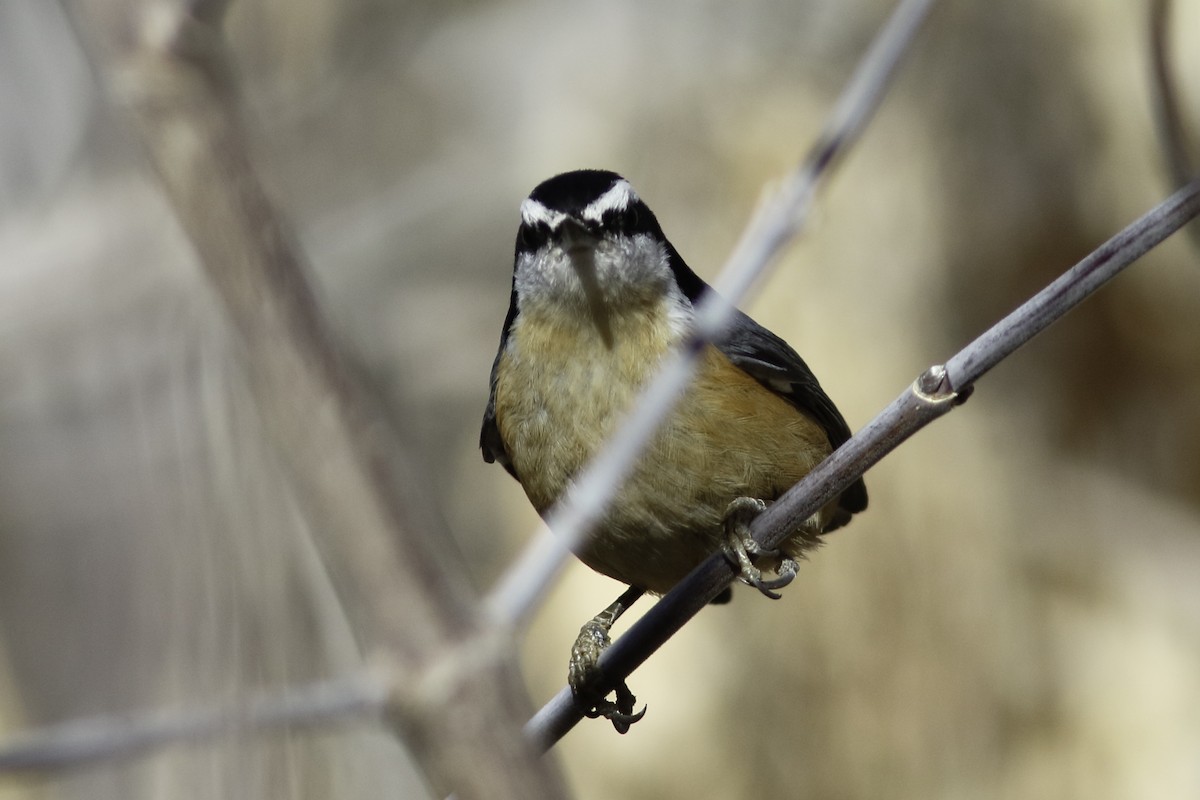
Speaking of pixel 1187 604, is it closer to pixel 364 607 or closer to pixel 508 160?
pixel 508 160

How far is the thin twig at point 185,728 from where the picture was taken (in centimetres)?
117

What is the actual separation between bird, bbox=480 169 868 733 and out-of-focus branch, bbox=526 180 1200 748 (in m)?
0.39

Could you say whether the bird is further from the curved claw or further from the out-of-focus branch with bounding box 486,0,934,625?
the out-of-focus branch with bounding box 486,0,934,625

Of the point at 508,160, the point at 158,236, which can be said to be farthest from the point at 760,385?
the point at 508,160

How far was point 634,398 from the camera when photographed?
268 cm

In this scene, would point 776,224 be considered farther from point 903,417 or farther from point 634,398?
point 634,398

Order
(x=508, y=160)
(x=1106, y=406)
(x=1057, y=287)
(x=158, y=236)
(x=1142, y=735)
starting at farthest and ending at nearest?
(x=508, y=160), (x=1106, y=406), (x=1142, y=735), (x=158, y=236), (x=1057, y=287)

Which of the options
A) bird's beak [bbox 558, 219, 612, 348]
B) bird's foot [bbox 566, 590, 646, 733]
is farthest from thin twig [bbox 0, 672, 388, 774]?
bird's foot [bbox 566, 590, 646, 733]

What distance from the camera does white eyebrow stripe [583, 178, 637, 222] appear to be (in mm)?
2734

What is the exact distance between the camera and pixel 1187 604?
18.3 ft

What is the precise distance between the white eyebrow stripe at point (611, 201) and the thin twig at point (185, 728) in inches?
63.2

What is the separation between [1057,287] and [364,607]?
1032 mm

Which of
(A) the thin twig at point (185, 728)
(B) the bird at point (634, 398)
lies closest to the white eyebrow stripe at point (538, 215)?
(B) the bird at point (634, 398)

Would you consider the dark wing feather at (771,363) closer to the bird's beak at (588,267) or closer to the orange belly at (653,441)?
the orange belly at (653,441)
